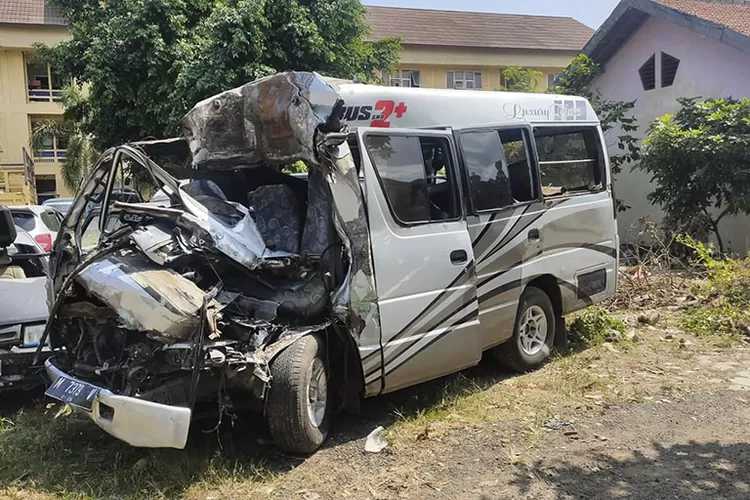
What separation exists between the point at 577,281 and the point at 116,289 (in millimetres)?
4619

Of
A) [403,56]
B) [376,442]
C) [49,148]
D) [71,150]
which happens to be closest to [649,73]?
[376,442]

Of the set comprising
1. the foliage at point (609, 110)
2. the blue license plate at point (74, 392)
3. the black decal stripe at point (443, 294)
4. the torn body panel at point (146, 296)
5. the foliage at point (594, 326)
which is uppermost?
the foliage at point (609, 110)

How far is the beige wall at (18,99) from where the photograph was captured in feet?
99.0

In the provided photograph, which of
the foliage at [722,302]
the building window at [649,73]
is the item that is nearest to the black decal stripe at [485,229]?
the foliage at [722,302]

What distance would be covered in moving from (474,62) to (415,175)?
2983 centimetres

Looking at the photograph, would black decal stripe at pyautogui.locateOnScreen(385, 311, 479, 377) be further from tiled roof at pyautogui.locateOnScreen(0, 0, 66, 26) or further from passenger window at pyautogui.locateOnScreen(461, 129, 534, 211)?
tiled roof at pyautogui.locateOnScreen(0, 0, 66, 26)

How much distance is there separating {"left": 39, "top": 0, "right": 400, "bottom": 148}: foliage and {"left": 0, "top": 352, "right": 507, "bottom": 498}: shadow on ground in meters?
9.29

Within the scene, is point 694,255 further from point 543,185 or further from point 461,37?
point 461,37

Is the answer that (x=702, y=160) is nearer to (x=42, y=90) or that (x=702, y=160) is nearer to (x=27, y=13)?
(x=27, y=13)

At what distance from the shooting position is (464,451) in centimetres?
452

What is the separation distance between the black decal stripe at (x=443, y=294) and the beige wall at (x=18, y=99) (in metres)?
30.0

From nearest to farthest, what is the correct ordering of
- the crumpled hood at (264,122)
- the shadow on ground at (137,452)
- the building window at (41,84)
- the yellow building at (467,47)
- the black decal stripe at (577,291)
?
the shadow on ground at (137,452)
the crumpled hood at (264,122)
the black decal stripe at (577,291)
the building window at (41,84)
the yellow building at (467,47)

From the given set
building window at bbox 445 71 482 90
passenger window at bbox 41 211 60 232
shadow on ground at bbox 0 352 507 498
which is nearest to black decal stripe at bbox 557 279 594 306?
shadow on ground at bbox 0 352 507 498

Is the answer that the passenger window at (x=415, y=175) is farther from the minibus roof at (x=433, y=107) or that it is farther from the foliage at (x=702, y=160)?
the foliage at (x=702, y=160)
